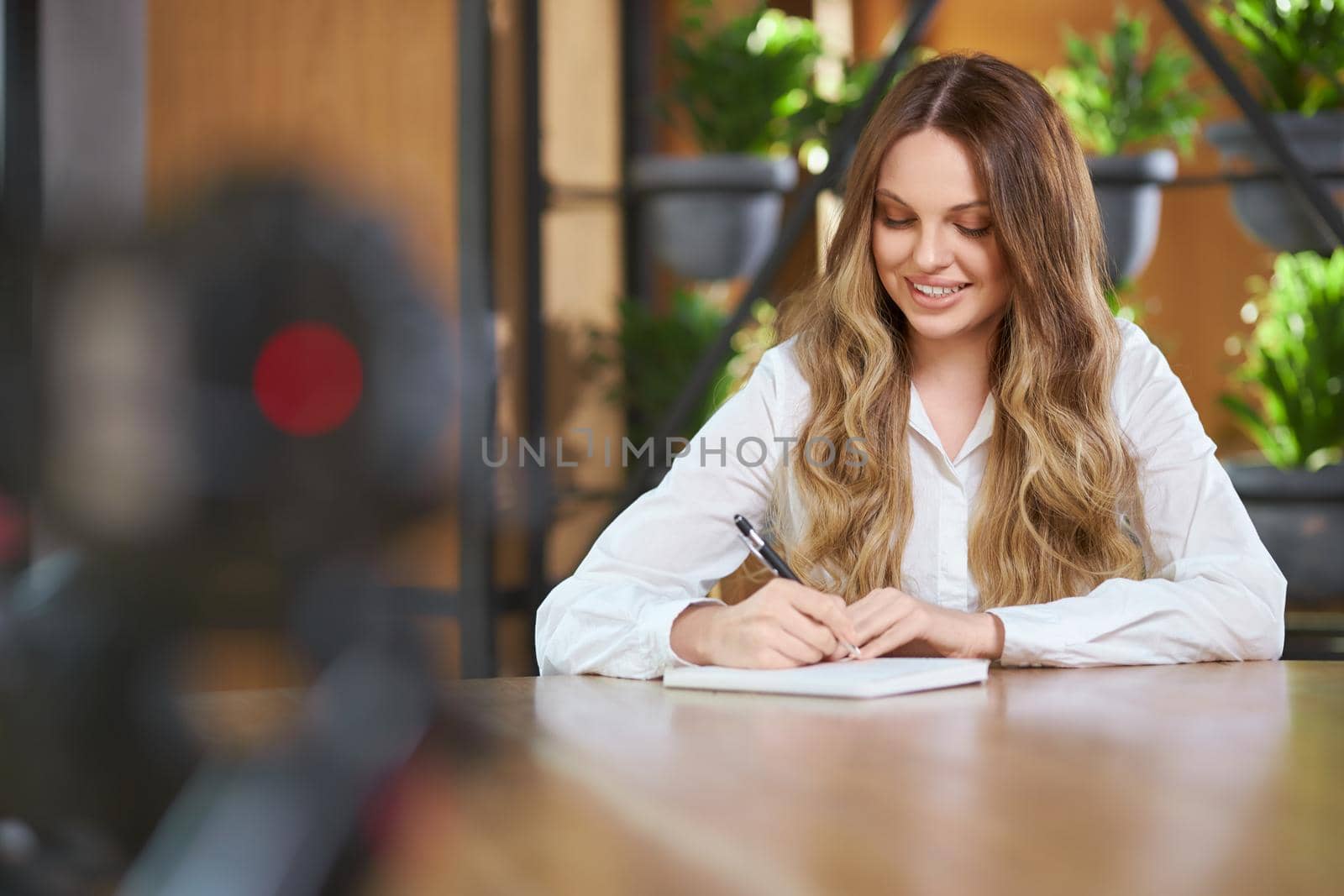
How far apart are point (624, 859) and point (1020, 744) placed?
349 mm

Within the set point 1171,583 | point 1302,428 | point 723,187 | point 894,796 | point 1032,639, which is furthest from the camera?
point 723,187

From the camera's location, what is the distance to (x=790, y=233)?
2764 mm

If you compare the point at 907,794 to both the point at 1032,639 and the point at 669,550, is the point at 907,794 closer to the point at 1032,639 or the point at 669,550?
the point at 1032,639

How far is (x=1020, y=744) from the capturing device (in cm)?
81

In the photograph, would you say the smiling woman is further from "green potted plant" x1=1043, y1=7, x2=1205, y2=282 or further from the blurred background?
"green potted plant" x1=1043, y1=7, x2=1205, y2=282

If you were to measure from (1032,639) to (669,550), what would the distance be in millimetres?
438

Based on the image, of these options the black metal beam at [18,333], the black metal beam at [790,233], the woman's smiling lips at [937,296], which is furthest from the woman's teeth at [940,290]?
the black metal beam at [18,333]

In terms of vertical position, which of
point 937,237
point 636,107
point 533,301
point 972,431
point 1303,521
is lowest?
point 1303,521

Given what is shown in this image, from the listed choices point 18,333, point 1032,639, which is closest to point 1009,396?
point 1032,639

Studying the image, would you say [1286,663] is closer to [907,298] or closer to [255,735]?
[907,298]

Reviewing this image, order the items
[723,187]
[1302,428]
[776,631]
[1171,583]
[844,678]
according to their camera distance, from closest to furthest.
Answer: [844,678], [776,631], [1171,583], [1302,428], [723,187]

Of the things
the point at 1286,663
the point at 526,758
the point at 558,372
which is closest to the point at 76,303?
the point at 526,758

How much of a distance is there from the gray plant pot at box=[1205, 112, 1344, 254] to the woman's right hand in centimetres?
189

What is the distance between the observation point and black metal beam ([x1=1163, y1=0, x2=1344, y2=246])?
101 inches
